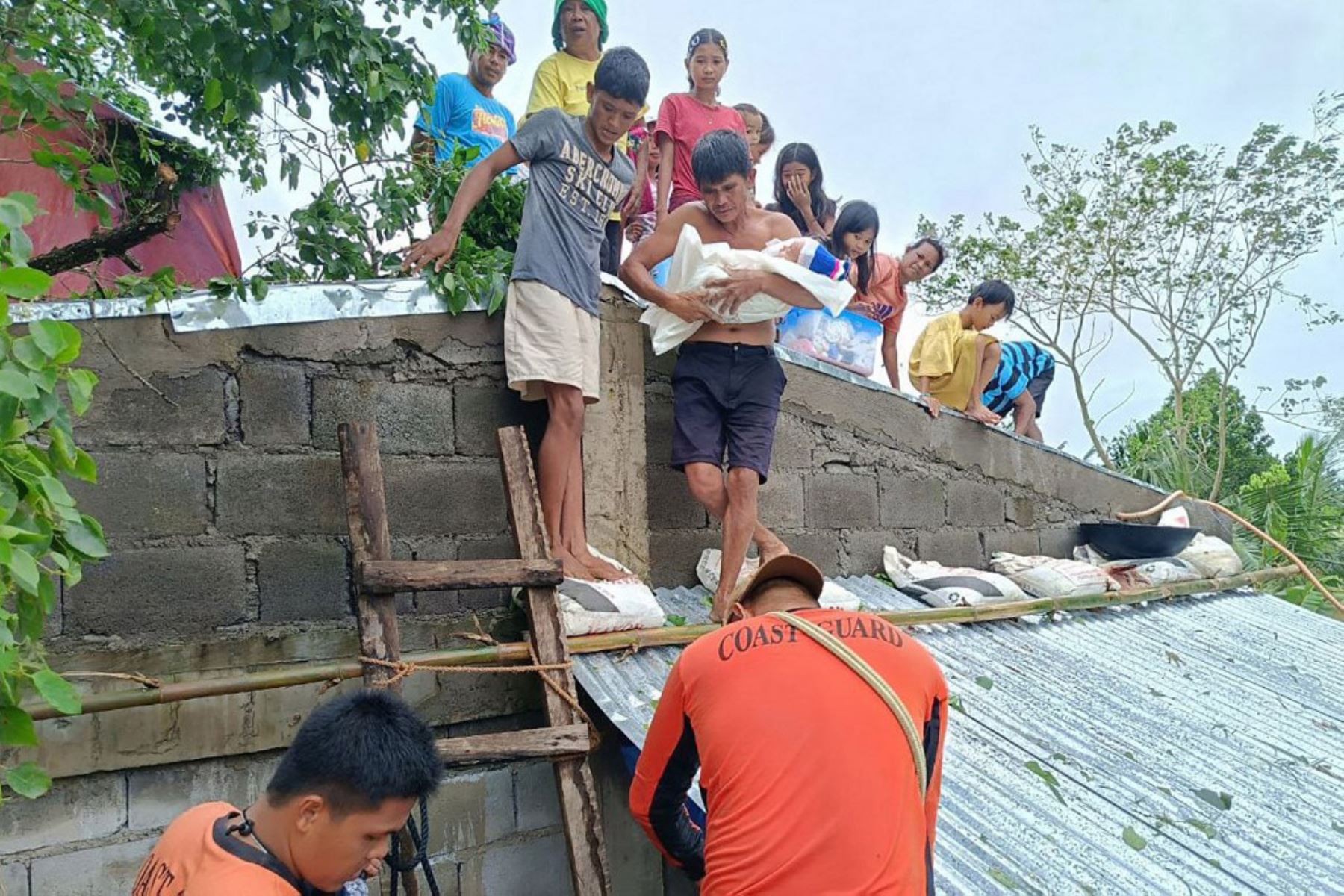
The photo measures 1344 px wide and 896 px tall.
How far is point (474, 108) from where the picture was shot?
545cm

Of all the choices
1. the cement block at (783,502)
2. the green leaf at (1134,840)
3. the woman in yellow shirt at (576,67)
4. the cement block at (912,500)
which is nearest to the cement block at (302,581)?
the cement block at (783,502)

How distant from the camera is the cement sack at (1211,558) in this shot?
226 inches

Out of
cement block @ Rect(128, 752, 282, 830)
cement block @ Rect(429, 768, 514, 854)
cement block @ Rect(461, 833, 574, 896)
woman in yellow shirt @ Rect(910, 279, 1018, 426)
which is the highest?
woman in yellow shirt @ Rect(910, 279, 1018, 426)

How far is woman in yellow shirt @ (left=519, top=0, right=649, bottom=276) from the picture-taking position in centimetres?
489

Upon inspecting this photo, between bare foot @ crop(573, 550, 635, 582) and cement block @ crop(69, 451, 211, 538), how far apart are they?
1.27 meters

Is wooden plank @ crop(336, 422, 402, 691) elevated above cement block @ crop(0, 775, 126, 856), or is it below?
above

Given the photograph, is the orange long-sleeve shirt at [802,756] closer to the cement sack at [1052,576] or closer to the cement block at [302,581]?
the cement block at [302,581]

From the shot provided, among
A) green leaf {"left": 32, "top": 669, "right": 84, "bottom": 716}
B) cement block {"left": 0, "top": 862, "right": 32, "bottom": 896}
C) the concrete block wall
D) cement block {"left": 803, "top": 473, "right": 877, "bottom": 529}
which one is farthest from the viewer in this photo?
cement block {"left": 803, "top": 473, "right": 877, "bottom": 529}

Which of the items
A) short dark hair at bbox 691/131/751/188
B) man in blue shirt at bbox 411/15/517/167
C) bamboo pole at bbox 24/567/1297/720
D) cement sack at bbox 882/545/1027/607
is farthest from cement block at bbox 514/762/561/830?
man in blue shirt at bbox 411/15/517/167

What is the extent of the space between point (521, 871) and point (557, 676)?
2.76ft

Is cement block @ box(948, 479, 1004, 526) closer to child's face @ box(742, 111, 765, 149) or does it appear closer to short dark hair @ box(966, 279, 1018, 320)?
short dark hair @ box(966, 279, 1018, 320)

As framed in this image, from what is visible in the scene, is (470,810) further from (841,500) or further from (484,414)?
(841,500)

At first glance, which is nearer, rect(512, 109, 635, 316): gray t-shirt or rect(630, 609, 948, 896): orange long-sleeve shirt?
rect(630, 609, 948, 896): orange long-sleeve shirt

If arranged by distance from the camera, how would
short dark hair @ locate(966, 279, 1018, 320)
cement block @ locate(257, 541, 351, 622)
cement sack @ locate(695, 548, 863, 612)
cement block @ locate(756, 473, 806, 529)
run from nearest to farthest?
cement block @ locate(257, 541, 351, 622) → cement sack @ locate(695, 548, 863, 612) → cement block @ locate(756, 473, 806, 529) → short dark hair @ locate(966, 279, 1018, 320)
